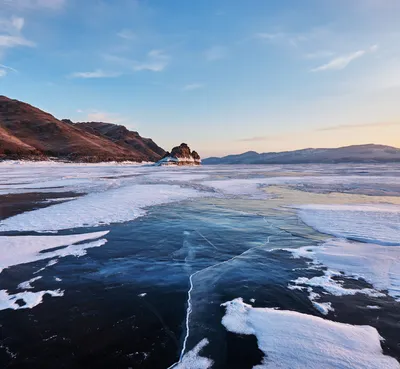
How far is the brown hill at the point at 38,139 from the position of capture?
87.2m

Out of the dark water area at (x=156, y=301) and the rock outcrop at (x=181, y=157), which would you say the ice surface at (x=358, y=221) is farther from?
the rock outcrop at (x=181, y=157)

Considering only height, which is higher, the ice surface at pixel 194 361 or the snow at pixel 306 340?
the snow at pixel 306 340

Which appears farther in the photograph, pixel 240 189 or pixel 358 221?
pixel 240 189

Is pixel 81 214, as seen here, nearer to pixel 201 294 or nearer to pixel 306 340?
pixel 201 294

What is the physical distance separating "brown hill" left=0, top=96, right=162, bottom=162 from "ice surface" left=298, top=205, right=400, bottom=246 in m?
81.1

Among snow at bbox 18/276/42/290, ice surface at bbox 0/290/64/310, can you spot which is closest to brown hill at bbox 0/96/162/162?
snow at bbox 18/276/42/290

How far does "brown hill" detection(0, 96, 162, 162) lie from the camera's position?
8725 centimetres

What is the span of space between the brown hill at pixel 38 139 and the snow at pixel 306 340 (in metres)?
84.7

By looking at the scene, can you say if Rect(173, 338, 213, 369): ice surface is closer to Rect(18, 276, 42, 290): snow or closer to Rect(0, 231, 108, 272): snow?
Rect(18, 276, 42, 290): snow

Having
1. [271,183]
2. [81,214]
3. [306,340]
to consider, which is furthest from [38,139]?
[306,340]

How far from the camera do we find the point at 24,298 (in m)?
4.79

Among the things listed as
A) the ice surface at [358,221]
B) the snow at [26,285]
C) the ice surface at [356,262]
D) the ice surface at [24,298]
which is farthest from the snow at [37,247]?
the ice surface at [358,221]

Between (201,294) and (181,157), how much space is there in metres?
105

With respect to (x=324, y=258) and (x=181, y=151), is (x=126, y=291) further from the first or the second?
(x=181, y=151)
